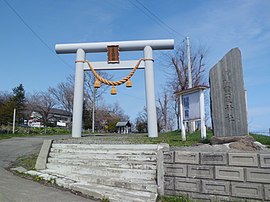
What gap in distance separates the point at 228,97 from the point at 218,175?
3.46 metres

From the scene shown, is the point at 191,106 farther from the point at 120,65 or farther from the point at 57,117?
the point at 57,117

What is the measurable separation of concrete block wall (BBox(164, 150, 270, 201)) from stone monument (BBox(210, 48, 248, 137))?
2.83 metres

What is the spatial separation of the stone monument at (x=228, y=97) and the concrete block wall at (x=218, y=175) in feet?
9.29

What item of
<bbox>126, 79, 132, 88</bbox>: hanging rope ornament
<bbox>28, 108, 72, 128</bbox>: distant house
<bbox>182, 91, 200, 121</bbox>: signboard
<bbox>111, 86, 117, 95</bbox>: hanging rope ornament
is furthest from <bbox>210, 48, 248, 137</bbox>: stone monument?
<bbox>28, 108, 72, 128</bbox>: distant house

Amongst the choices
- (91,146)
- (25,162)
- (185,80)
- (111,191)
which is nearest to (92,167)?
(91,146)

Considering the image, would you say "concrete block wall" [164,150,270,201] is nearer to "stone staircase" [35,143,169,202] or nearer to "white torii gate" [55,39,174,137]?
"stone staircase" [35,143,169,202]

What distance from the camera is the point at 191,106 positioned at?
31.2 ft

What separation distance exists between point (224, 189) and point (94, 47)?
9.20 metres

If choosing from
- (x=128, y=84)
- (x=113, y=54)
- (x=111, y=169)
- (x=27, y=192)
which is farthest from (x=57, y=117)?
(x=27, y=192)

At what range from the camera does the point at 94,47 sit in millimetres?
11828

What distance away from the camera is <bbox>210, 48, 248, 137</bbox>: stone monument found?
24.1 feet

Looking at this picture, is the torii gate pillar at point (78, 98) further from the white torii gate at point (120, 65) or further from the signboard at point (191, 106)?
the signboard at point (191, 106)

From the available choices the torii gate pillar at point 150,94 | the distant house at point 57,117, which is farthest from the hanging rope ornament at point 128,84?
the distant house at point 57,117

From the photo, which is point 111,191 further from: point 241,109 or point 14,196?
point 241,109
